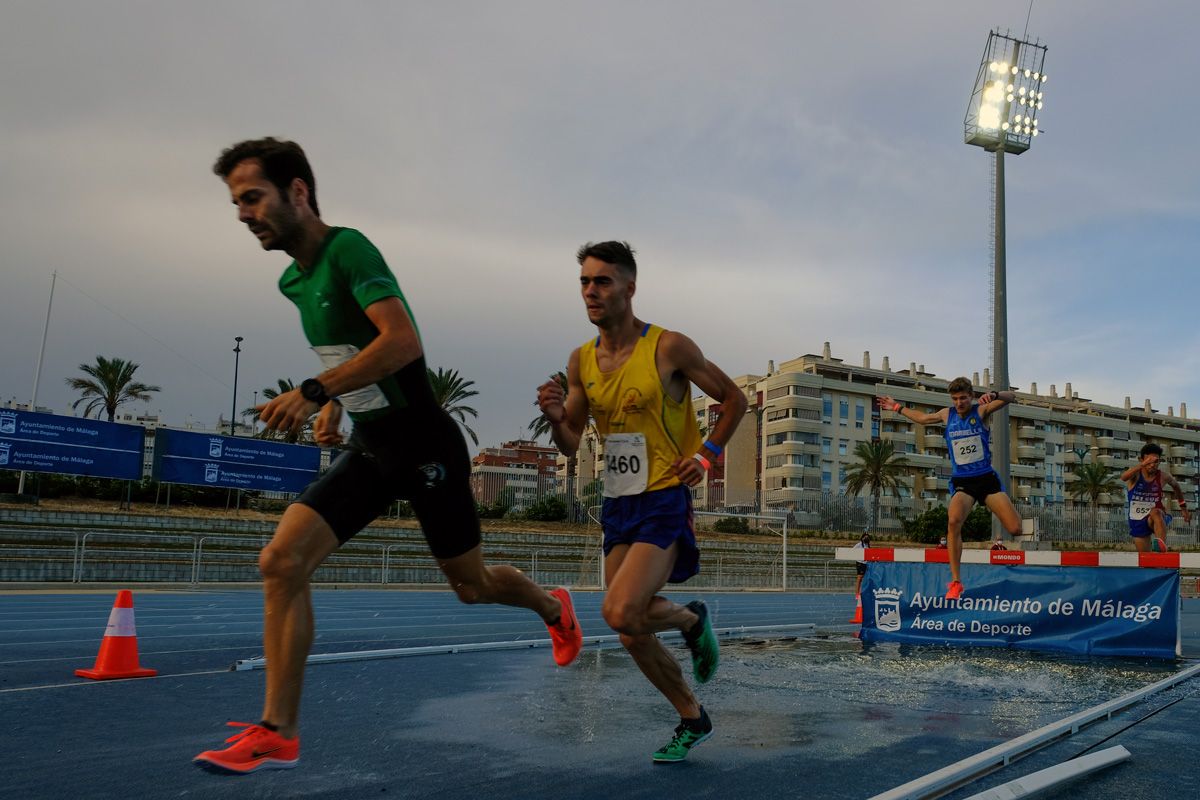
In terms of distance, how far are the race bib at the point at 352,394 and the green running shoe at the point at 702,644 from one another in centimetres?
187

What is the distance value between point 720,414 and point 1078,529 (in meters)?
58.2

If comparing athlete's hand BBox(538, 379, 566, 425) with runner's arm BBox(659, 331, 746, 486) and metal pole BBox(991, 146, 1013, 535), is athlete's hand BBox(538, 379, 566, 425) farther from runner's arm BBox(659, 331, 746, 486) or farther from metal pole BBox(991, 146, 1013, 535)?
metal pole BBox(991, 146, 1013, 535)

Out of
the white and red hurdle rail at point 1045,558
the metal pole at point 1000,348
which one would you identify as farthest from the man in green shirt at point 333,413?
the metal pole at point 1000,348

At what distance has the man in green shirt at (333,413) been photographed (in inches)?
131

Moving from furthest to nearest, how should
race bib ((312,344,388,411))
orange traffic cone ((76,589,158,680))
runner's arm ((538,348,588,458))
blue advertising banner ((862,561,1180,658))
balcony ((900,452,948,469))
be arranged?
balcony ((900,452,948,469)), blue advertising banner ((862,561,1180,658)), orange traffic cone ((76,589,158,680)), runner's arm ((538,348,588,458)), race bib ((312,344,388,411))

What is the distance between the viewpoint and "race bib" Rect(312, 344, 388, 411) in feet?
11.8

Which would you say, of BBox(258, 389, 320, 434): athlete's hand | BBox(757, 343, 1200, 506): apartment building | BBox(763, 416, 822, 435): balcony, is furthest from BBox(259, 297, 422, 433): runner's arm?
BBox(763, 416, 822, 435): balcony

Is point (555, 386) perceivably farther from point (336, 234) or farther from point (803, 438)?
point (803, 438)

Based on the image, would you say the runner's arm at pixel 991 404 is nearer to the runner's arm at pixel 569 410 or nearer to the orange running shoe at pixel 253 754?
the runner's arm at pixel 569 410

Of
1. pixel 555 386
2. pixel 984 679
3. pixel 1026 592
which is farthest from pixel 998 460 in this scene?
pixel 555 386

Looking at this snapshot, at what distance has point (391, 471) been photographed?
3684mm

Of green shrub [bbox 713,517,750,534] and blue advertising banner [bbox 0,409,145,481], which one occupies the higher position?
blue advertising banner [bbox 0,409,145,481]

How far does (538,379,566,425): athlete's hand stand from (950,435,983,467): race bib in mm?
6753

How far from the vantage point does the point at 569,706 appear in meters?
5.61
